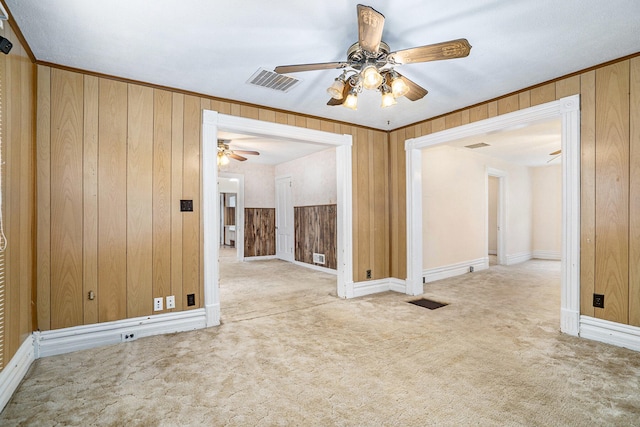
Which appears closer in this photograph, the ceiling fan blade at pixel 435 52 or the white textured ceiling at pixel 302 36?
the ceiling fan blade at pixel 435 52

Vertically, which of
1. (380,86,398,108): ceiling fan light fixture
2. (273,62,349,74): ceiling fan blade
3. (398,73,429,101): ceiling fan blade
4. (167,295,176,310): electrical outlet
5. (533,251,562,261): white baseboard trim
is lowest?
(533,251,562,261): white baseboard trim

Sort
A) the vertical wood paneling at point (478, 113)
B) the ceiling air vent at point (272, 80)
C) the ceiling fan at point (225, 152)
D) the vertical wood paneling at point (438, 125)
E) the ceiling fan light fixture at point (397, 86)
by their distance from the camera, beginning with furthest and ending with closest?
the ceiling fan at point (225, 152)
the vertical wood paneling at point (438, 125)
the vertical wood paneling at point (478, 113)
the ceiling air vent at point (272, 80)
the ceiling fan light fixture at point (397, 86)

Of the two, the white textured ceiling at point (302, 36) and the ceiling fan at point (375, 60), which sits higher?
the white textured ceiling at point (302, 36)

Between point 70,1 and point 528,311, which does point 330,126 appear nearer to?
point 70,1

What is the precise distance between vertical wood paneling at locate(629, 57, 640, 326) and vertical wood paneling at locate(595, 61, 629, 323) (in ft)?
0.09

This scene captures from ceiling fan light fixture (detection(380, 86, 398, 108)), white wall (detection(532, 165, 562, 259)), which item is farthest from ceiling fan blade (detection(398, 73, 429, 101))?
white wall (detection(532, 165, 562, 259))

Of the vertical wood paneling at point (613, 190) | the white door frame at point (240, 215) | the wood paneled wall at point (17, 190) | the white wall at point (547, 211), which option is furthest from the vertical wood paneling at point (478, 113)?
the white wall at point (547, 211)

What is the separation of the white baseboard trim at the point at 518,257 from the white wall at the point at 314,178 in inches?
177

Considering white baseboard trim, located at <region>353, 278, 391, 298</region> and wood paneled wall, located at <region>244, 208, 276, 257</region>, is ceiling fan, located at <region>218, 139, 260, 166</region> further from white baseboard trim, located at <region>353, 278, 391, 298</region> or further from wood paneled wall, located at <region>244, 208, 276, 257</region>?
white baseboard trim, located at <region>353, 278, 391, 298</region>

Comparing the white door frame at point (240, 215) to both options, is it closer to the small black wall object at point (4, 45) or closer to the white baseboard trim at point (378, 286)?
the white baseboard trim at point (378, 286)

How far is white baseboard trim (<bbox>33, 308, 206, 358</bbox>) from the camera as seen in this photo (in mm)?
2604

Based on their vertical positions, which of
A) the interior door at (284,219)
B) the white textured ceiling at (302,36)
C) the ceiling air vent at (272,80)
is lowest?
the interior door at (284,219)

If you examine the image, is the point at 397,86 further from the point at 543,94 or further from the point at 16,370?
the point at 16,370

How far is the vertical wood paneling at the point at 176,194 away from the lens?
10.3 ft
